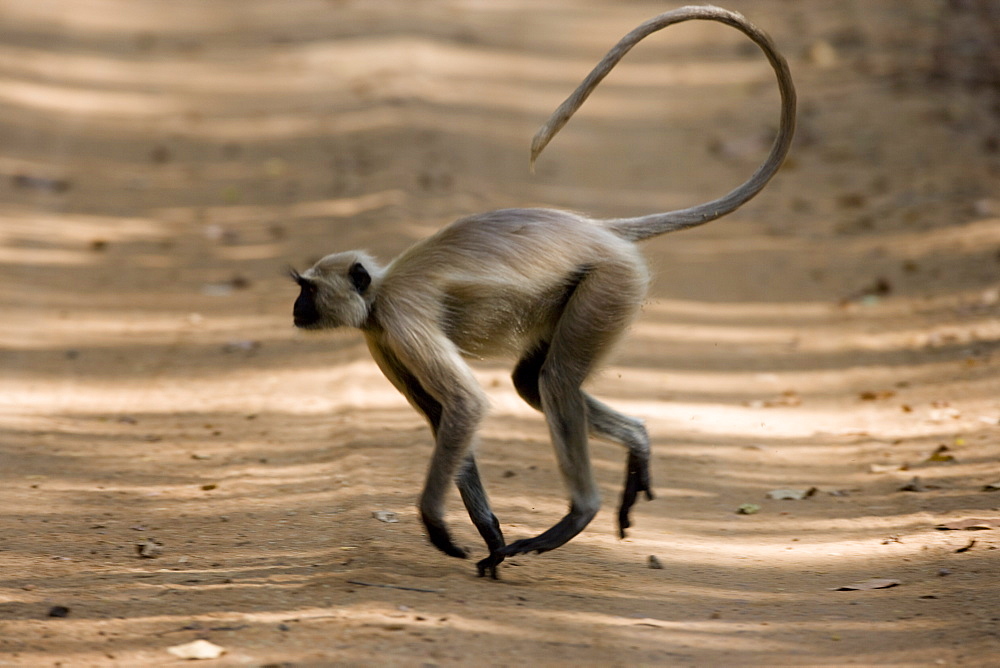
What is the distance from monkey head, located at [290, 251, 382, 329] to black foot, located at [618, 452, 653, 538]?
154cm

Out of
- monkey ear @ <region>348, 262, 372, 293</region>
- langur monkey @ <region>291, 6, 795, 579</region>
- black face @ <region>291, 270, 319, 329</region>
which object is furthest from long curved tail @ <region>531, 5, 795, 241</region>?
black face @ <region>291, 270, 319, 329</region>

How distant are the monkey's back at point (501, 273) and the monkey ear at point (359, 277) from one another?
0.09 metres

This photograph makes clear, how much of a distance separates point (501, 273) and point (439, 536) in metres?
1.21

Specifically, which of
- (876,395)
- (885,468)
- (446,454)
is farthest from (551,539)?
(876,395)

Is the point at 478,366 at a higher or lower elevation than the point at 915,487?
lower

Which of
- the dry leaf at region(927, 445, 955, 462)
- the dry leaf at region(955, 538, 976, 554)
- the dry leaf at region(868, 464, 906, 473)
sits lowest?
the dry leaf at region(868, 464, 906, 473)

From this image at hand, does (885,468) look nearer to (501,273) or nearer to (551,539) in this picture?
(551,539)

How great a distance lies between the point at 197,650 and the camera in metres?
4.12

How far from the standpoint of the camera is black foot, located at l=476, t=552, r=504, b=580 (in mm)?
5027

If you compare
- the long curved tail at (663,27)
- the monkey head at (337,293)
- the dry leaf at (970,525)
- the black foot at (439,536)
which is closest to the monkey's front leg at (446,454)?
the black foot at (439,536)

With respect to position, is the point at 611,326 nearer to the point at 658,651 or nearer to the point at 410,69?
the point at 658,651

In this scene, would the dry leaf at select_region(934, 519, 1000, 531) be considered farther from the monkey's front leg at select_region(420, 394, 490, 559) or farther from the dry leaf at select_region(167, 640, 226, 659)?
the dry leaf at select_region(167, 640, 226, 659)

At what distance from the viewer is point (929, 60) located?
600 inches

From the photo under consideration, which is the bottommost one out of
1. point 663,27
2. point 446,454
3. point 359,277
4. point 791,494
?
point 791,494
